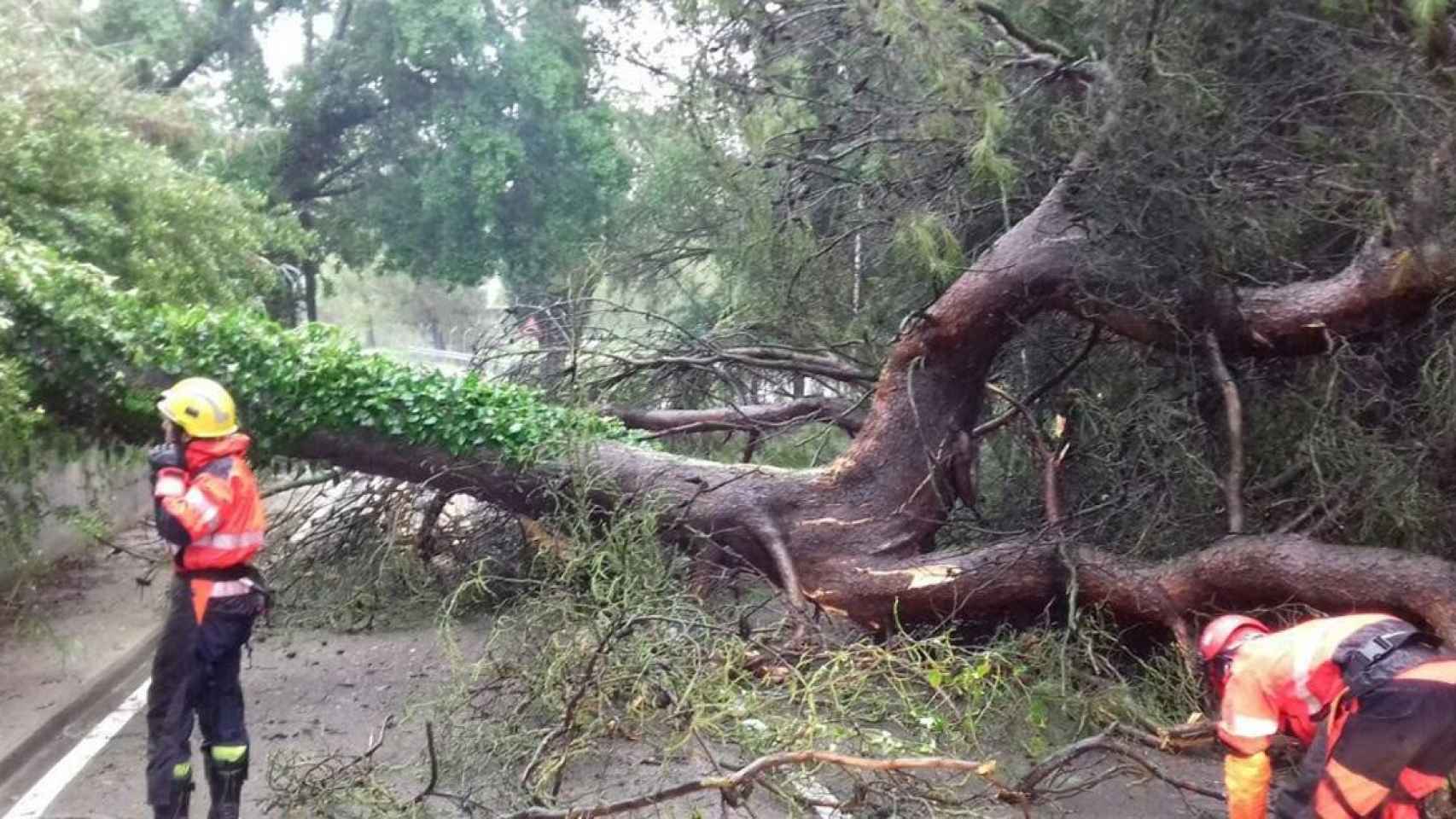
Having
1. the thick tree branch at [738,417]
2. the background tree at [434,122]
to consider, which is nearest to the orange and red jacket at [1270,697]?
the thick tree branch at [738,417]

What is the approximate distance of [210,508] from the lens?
425 centimetres

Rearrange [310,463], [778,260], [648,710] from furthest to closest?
[778,260] < [310,463] < [648,710]

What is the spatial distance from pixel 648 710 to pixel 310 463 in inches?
135

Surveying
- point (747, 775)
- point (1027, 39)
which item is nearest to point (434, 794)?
point (747, 775)

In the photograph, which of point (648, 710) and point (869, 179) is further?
point (869, 179)

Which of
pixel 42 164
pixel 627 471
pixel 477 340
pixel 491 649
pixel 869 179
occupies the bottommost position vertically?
pixel 491 649

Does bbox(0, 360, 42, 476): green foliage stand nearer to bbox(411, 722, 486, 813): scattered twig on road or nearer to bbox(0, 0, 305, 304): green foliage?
bbox(0, 0, 305, 304): green foliage

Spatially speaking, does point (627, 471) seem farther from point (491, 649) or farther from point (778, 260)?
point (778, 260)

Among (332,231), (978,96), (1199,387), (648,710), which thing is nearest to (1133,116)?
(978,96)

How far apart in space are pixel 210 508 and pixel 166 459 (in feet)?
0.90

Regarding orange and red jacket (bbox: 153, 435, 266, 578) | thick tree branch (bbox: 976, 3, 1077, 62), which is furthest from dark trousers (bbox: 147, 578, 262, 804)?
thick tree branch (bbox: 976, 3, 1077, 62)

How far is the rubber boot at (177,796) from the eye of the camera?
4195mm

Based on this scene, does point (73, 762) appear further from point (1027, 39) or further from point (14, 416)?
point (1027, 39)

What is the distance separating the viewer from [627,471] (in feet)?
21.8
